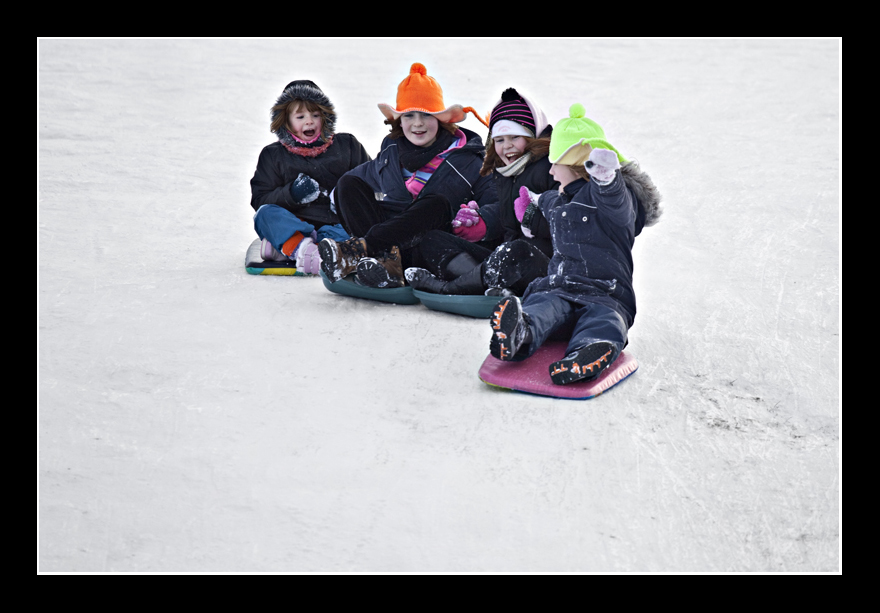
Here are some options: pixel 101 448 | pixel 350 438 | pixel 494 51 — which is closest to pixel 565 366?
pixel 350 438

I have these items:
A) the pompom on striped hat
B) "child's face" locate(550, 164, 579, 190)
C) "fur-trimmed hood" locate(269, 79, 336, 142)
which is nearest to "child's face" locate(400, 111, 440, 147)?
the pompom on striped hat

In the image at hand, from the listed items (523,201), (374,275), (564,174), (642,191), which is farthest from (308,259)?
(642,191)

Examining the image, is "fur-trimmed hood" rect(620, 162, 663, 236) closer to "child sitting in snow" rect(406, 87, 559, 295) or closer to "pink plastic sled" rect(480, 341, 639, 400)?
"child sitting in snow" rect(406, 87, 559, 295)

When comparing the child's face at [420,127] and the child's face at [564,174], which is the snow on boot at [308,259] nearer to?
the child's face at [420,127]

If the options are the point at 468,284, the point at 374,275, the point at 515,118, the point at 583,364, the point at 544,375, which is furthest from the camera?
the point at 374,275

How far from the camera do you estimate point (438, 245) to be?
3.95 metres

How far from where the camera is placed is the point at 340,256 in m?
3.97

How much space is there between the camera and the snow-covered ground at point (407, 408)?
2.48 metres

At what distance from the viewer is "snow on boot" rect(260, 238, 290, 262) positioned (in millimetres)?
4469

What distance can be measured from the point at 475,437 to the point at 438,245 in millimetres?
1209

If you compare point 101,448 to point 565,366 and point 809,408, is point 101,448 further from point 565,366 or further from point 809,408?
point 809,408

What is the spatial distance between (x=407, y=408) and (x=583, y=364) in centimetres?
57

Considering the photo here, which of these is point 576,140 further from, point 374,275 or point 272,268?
point 272,268

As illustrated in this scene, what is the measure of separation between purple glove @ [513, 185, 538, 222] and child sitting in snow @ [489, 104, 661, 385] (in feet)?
0.44
